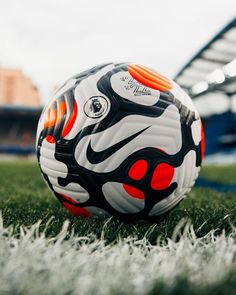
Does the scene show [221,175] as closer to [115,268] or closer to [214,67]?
[115,268]

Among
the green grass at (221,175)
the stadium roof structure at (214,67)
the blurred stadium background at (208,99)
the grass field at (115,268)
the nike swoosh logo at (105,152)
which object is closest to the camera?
the grass field at (115,268)

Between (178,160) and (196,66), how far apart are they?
17.2m

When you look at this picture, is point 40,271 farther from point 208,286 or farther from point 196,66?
point 196,66

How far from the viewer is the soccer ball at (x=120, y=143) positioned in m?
2.25

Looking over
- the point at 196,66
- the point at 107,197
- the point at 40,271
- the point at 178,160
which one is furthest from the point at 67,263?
the point at 196,66

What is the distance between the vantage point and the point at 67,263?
1449 millimetres

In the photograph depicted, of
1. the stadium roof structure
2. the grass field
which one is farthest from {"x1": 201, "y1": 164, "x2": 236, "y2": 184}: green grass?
the grass field

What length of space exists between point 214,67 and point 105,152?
1767 centimetres

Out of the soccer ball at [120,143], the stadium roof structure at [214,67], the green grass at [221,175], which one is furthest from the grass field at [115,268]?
the stadium roof structure at [214,67]

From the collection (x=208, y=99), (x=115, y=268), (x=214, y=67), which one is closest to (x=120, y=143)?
(x=115, y=268)

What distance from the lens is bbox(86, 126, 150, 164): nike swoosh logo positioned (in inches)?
87.9

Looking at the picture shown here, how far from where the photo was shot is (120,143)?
2.24 meters

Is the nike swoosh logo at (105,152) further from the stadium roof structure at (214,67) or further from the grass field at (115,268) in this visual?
the stadium roof structure at (214,67)

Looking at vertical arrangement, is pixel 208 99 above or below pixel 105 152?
below
